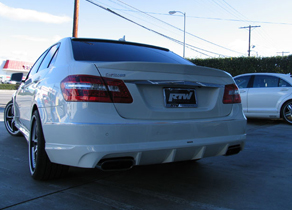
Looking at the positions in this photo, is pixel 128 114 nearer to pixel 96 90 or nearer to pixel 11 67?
pixel 96 90

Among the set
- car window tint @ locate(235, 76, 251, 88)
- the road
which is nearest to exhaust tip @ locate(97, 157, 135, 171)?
the road

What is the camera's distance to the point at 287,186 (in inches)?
122

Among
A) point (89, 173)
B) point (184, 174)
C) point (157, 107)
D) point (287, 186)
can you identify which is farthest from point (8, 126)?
point (287, 186)

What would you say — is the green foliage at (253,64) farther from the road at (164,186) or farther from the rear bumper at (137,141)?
the rear bumper at (137,141)

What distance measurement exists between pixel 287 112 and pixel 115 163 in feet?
22.7

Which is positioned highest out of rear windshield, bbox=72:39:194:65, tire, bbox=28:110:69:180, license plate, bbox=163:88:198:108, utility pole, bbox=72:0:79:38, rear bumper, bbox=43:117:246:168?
utility pole, bbox=72:0:79:38

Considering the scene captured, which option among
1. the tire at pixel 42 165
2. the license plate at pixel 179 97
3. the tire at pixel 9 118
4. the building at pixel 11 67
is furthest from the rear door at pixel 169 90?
the building at pixel 11 67

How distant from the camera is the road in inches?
103

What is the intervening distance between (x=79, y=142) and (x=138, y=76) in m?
0.74

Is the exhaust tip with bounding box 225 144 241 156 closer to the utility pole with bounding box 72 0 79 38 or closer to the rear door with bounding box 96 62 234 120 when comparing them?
the rear door with bounding box 96 62 234 120

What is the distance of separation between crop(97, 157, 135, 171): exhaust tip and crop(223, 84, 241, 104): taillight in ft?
3.92

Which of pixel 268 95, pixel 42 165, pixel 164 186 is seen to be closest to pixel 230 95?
pixel 164 186

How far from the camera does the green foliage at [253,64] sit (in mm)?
15844

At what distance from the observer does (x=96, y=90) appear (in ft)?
8.11
